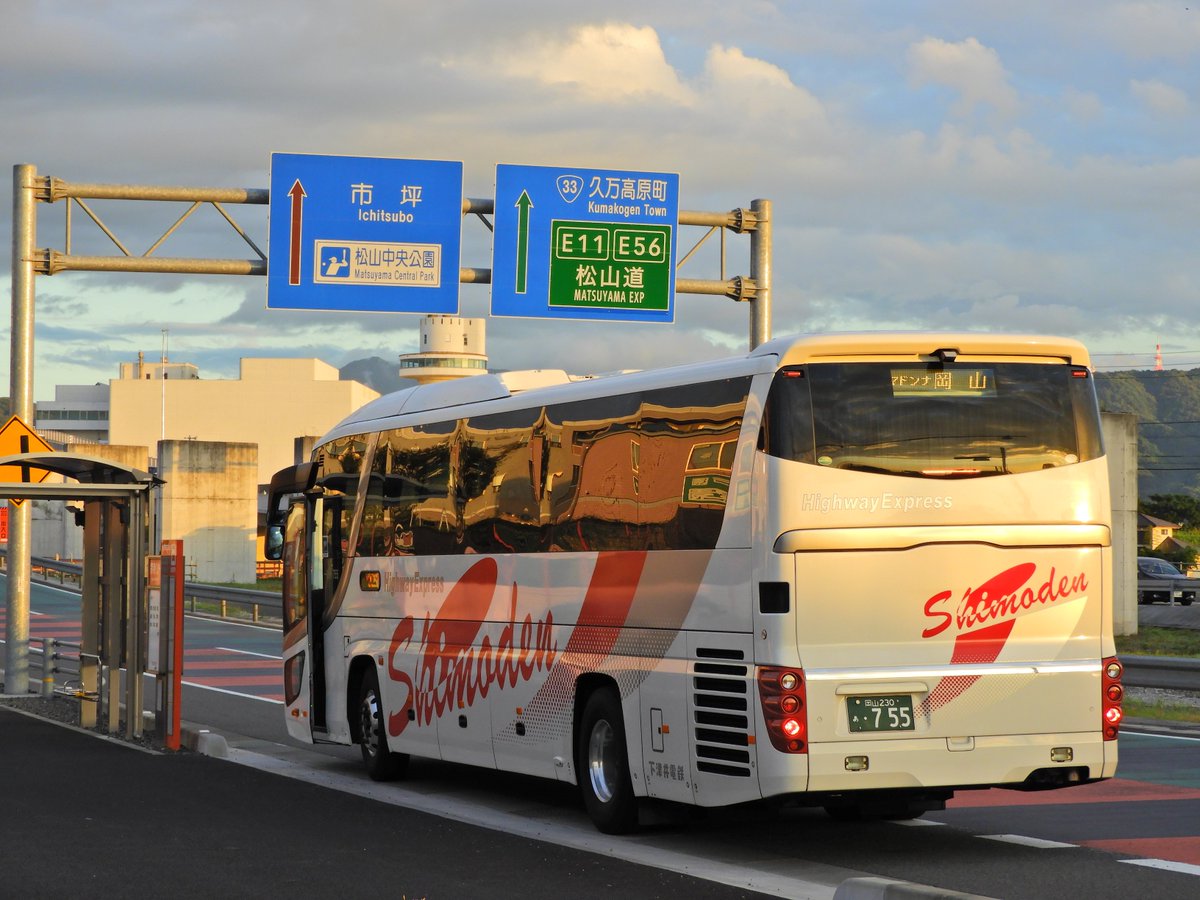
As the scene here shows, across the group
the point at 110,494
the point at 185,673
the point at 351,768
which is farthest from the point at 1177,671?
the point at 185,673

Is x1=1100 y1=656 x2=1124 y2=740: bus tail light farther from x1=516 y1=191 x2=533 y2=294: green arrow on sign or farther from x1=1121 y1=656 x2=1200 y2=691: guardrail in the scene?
x1=516 y1=191 x2=533 y2=294: green arrow on sign

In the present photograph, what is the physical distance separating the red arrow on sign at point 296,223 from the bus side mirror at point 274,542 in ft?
22.0

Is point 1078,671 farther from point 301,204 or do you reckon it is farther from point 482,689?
point 301,204

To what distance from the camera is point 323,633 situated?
17203 mm

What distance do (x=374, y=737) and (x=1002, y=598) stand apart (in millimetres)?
6881

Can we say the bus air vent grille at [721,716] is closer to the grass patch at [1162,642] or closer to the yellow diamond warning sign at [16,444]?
the yellow diamond warning sign at [16,444]

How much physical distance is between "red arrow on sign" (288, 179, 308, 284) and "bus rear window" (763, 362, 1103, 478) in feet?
46.0

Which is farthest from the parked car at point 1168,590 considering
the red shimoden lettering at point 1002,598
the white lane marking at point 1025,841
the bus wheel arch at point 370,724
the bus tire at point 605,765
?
the red shimoden lettering at point 1002,598

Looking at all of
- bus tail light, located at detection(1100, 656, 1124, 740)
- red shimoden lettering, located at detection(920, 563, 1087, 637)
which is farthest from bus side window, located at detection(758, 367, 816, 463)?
bus tail light, located at detection(1100, 656, 1124, 740)

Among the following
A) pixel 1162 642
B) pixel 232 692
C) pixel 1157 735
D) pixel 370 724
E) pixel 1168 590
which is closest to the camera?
pixel 370 724

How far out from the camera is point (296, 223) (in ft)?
78.3

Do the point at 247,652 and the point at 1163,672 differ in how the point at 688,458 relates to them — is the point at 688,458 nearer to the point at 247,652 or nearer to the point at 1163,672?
the point at 1163,672

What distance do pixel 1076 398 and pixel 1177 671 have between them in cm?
917

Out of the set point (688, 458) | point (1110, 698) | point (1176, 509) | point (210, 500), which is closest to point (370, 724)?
point (688, 458)
